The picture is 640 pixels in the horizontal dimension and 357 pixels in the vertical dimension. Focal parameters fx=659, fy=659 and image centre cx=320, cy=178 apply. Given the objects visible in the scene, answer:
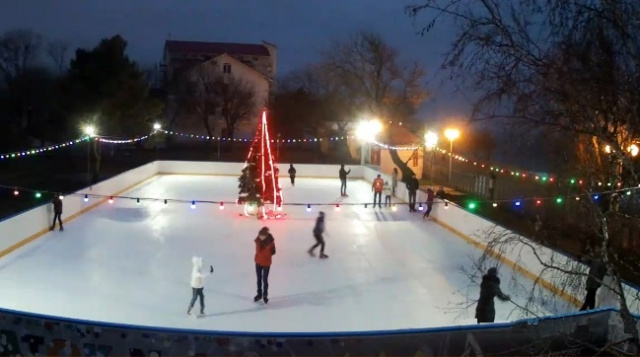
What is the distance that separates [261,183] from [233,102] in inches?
1025

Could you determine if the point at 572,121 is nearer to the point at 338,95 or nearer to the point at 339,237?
the point at 339,237

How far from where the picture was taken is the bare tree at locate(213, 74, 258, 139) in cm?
4206

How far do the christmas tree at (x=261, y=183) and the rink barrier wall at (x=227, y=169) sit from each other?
11.2 m

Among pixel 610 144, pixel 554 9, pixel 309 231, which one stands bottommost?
pixel 309 231

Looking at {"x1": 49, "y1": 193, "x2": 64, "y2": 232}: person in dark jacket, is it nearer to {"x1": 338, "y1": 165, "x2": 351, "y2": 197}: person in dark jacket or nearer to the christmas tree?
the christmas tree

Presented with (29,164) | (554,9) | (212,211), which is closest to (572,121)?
(554,9)

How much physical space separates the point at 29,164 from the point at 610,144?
2991cm

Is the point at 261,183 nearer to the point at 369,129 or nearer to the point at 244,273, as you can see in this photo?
the point at 244,273

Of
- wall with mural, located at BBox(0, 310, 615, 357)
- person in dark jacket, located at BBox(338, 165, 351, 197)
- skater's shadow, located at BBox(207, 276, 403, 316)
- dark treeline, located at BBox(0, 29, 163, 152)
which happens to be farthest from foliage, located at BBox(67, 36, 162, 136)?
wall with mural, located at BBox(0, 310, 615, 357)

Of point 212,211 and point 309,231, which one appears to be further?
point 212,211

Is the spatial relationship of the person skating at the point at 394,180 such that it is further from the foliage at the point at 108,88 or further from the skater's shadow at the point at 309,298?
the foliage at the point at 108,88

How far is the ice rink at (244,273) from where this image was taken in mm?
8461

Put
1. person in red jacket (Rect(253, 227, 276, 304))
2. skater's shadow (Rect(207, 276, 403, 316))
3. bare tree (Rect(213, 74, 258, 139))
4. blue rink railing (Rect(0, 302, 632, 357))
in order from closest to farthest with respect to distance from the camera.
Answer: blue rink railing (Rect(0, 302, 632, 357)), skater's shadow (Rect(207, 276, 403, 316)), person in red jacket (Rect(253, 227, 276, 304)), bare tree (Rect(213, 74, 258, 139))

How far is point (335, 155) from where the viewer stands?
39.0 metres
